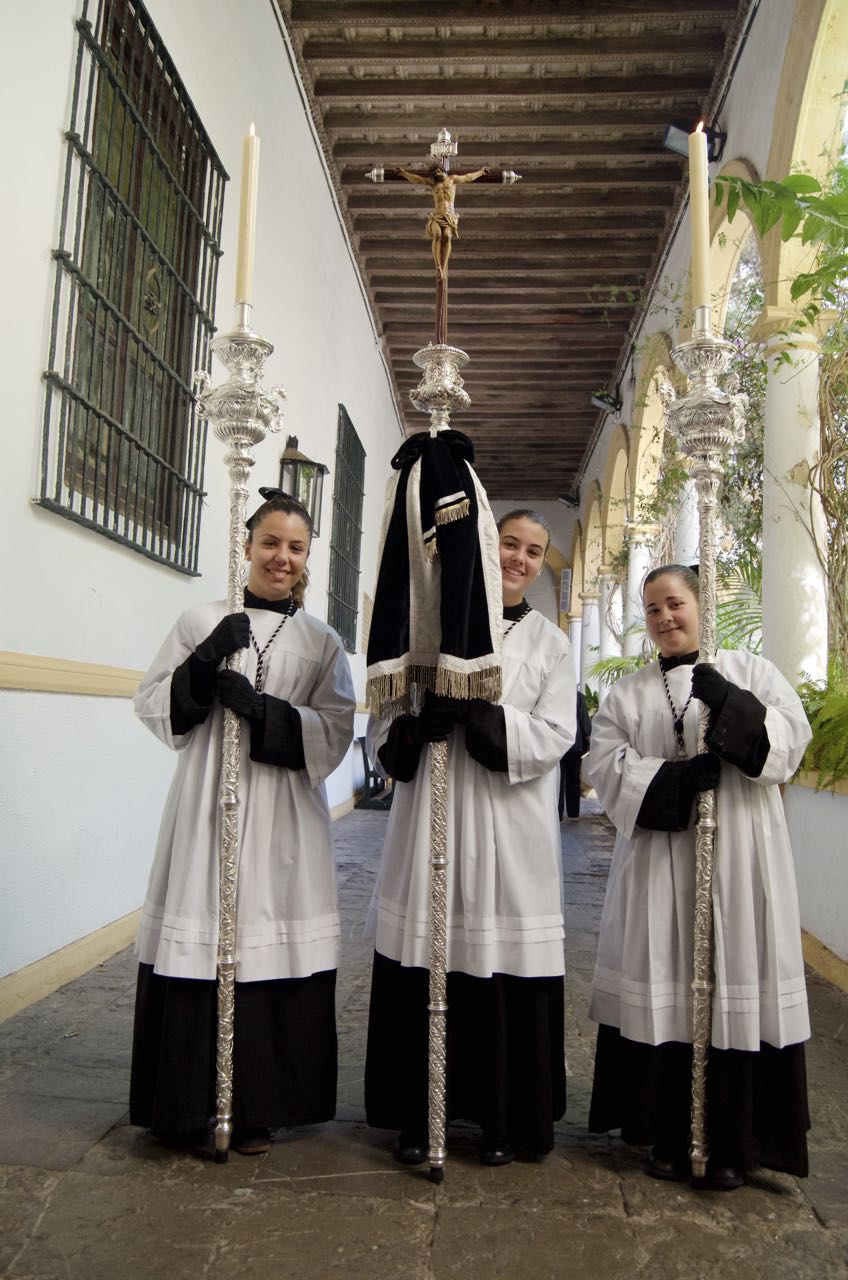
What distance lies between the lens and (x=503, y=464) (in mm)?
16375

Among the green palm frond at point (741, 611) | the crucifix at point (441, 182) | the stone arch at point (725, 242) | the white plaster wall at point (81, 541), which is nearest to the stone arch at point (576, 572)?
the stone arch at point (725, 242)

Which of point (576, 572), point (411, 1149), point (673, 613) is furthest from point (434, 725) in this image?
point (576, 572)

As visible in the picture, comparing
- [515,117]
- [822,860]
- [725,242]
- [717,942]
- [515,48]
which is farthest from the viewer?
[515,117]

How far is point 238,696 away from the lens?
2424 mm

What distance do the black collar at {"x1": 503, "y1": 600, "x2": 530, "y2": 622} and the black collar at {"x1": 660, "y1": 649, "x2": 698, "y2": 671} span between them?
0.43 metres

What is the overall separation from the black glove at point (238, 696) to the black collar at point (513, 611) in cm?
75

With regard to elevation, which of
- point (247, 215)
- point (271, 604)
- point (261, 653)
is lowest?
point (261, 653)

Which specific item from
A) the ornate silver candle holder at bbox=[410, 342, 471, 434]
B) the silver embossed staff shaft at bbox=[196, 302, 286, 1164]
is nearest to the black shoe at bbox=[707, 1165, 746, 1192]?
the silver embossed staff shaft at bbox=[196, 302, 286, 1164]

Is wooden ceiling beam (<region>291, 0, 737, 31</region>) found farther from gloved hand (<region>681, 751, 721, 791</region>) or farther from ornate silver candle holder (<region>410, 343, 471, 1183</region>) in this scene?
gloved hand (<region>681, 751, 721, 791</region>)

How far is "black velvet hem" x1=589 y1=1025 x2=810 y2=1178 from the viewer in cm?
226

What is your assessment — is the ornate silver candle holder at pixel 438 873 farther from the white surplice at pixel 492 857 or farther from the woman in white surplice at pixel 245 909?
the woman in white surplice at pixel 245 909

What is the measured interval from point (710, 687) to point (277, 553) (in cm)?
A: 121

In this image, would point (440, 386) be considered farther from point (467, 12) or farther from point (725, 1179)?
point (467, 12)

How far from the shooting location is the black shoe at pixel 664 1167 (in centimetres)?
231
